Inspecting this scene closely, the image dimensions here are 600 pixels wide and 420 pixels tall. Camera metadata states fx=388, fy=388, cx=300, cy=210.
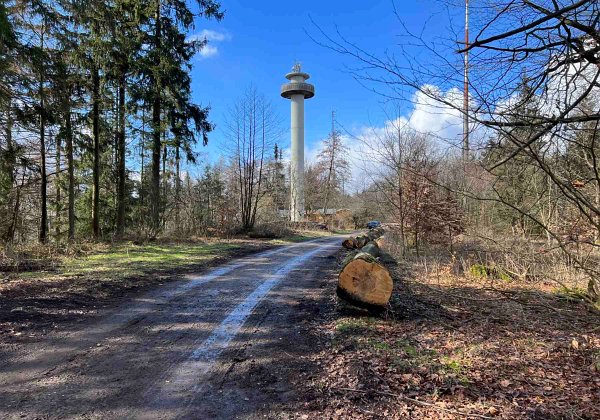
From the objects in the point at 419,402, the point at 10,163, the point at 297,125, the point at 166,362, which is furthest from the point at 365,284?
the point at 297,125

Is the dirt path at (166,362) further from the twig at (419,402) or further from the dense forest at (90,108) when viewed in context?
the dense forest at (90,108)

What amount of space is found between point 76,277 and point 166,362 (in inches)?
205

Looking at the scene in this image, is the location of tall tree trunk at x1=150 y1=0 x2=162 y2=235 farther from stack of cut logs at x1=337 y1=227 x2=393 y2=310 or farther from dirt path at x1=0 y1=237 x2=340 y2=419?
stack of cut logs at x1=337 y1=227 x2=393 y2=310

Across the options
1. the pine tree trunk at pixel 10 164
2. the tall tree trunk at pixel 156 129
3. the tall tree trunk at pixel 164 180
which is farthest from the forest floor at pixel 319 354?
the tall tree trunk at pixel 164 180

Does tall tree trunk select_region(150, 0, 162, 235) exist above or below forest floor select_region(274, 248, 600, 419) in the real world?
above

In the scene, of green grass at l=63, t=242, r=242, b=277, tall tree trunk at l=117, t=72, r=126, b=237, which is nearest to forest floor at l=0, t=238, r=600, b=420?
green grass at l=63, t=242, r=242, b=277

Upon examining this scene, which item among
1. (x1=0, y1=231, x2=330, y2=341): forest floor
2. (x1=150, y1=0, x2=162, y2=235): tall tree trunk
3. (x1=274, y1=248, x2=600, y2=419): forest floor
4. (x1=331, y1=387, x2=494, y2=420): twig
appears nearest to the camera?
(x1=331, y1=387, x2=494, y2=420): twig

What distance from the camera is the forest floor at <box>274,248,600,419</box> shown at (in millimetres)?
3314

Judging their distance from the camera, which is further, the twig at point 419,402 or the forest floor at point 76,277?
the forest floor at point 76,277

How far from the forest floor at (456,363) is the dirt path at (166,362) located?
44cm

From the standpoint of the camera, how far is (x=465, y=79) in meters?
3.11

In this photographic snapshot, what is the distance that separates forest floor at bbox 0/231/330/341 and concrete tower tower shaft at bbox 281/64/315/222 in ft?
88.0

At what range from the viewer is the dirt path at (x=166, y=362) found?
10.9ft

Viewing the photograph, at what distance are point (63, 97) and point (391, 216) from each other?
42.2 feet
